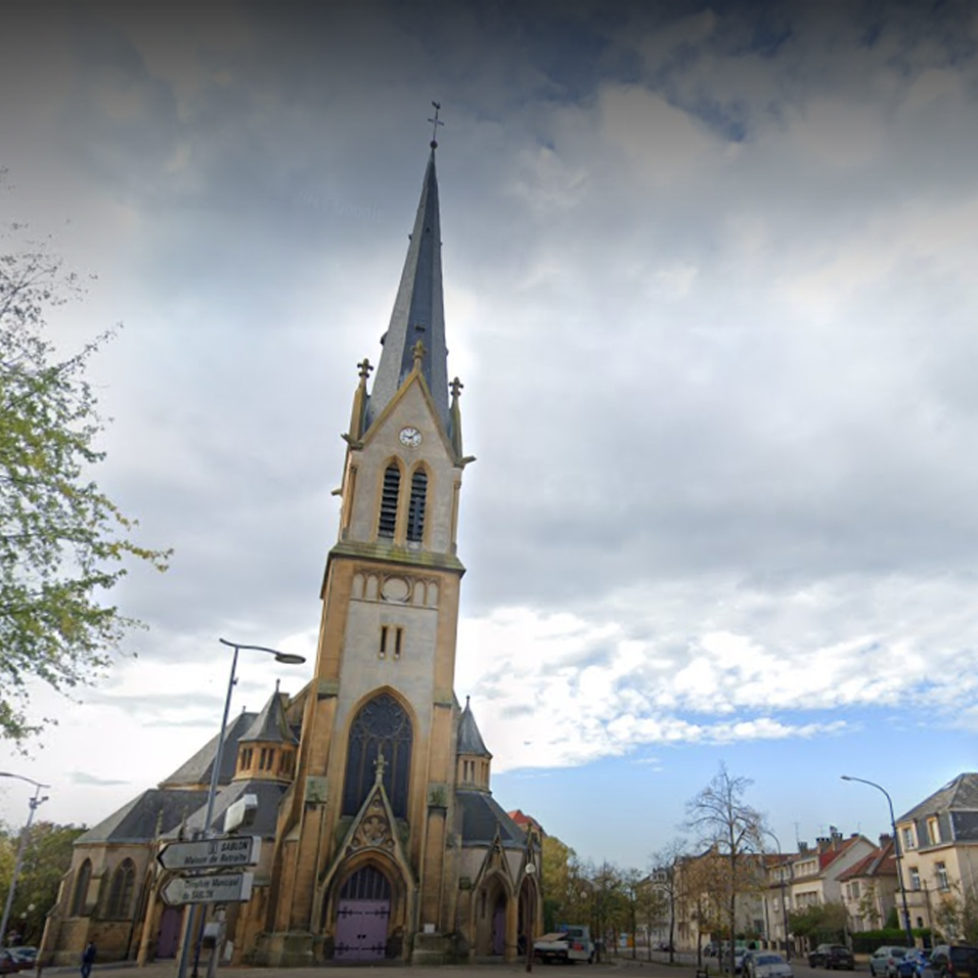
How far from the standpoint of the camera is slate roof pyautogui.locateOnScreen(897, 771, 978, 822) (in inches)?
2213

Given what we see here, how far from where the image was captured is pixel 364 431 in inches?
2031

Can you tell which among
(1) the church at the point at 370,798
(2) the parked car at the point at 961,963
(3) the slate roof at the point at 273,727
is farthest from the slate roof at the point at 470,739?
(2) the parked car at the point at 961,963

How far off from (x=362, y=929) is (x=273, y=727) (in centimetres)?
1267

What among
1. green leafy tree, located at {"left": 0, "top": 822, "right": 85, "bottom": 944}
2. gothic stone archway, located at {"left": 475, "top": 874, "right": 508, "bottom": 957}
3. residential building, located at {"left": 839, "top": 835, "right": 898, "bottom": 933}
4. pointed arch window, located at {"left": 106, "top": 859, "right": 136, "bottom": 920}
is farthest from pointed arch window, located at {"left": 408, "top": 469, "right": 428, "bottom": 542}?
residential building, located at {"left": 839, "top": 835, "right": 898, "bottom": 933}

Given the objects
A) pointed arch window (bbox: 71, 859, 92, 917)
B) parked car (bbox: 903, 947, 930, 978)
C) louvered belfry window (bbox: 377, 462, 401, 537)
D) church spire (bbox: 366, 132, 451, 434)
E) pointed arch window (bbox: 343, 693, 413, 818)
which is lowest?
parked car (bbox: 903, 947, 930, 978)

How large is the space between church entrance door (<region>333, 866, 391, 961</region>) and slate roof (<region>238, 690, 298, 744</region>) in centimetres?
1015

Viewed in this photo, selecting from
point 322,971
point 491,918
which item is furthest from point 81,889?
point 491,918

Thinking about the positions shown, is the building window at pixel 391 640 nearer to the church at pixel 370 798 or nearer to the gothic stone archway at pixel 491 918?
the church at pixel 370 798

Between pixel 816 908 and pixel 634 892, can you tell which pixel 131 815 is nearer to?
pixel 634 892

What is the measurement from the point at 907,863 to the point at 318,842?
4711 centimetres

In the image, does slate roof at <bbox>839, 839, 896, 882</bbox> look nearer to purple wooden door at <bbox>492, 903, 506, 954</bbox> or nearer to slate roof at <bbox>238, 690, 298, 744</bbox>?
purple wooden door at <bbox>492, 903, 506, 954</bbox>

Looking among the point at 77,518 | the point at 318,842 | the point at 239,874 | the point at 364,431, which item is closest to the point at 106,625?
the point at 77,518

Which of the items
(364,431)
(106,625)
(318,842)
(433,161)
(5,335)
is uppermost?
(433,161)

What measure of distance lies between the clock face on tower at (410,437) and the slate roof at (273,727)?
1630cm
